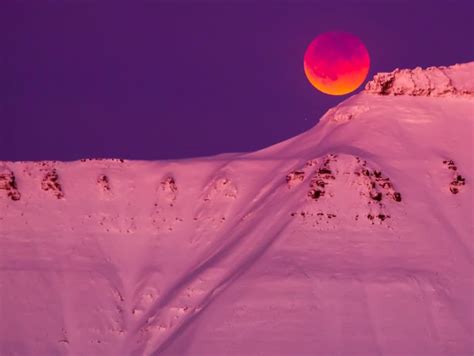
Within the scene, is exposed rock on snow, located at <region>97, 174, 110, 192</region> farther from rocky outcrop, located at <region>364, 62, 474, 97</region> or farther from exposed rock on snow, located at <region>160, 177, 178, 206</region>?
rocky outcrop, located at <region>364, 62, 474, 97</region>

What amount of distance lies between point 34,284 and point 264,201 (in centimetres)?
2343

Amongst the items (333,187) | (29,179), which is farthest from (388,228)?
(29,179)

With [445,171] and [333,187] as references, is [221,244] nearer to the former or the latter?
[333,187]

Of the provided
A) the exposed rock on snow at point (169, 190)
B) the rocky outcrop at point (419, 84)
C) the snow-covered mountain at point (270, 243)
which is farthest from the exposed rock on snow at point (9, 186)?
the rocky outcrop at point (419, 84)

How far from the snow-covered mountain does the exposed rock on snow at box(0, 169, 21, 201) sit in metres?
0.18

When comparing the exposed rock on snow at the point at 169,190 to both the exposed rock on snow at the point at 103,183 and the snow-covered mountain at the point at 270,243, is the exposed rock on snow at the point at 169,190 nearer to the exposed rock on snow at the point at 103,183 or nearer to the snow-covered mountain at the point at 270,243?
the snow-covered mountain at the point at 270,243

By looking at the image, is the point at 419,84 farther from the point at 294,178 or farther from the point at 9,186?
the point at 9,186

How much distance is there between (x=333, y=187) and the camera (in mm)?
122312

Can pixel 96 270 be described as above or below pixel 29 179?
below

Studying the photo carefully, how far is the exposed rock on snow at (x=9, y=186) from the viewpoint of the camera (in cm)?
13175

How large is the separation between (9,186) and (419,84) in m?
45.3

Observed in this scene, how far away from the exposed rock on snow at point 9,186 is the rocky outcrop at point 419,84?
3971 centimetres

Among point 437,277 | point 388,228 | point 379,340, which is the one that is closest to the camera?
point 379,340

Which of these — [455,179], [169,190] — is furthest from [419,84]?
[169,190]
